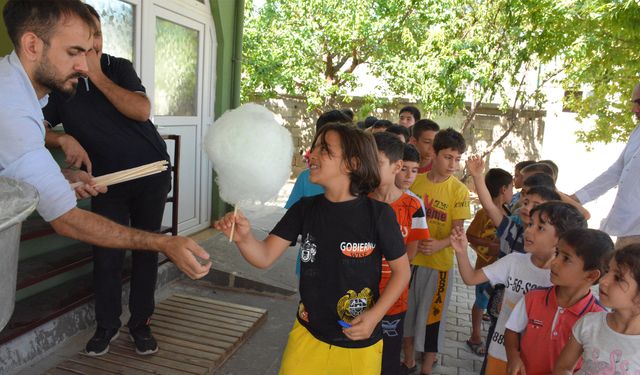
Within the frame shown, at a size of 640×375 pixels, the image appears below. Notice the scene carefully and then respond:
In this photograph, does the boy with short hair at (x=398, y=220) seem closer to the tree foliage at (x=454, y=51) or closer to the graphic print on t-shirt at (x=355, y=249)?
the graphic print on t-shirt at (x=355, y=249)

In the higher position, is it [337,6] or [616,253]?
[337,6]

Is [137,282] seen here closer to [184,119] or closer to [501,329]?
[501,329]

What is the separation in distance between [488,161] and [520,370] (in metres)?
10.2

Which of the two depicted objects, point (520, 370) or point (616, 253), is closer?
point (616, 253)

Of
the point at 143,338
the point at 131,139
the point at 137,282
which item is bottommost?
the point at 143,338

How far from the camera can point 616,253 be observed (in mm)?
2021

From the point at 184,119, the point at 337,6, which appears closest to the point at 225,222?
the point at 184,119

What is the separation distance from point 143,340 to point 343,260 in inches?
72.8

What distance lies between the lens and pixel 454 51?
319 inches

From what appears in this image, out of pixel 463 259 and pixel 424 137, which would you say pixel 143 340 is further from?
pixel 424 137

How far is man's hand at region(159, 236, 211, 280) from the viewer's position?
6.23 feet

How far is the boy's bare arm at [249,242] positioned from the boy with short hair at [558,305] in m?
1.20

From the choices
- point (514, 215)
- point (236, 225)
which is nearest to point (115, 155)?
point (236, 225)

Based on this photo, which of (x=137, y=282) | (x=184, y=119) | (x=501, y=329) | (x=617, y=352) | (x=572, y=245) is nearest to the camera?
(x=617, y=352)
